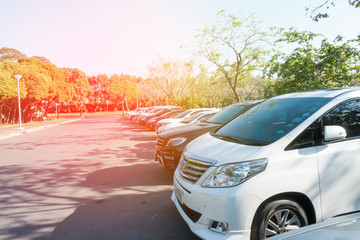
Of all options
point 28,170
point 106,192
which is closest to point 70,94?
point 28,170

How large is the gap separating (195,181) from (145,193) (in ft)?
7.93

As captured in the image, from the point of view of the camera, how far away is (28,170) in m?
7.71

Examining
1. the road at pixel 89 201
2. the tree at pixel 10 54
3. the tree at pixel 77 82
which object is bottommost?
the road at pixel 89 201

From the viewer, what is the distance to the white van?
2752 millimetres

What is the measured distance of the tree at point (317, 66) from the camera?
1120 centimetres

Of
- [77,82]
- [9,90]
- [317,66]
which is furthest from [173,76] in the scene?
[77,82]

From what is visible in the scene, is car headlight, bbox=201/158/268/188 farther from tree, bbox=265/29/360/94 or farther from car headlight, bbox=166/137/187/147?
tree, bbox=265/29/360/94

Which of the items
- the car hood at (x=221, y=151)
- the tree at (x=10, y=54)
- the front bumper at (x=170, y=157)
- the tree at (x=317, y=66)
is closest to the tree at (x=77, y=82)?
the tree at (x=10, y=54)

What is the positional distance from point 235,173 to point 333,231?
1.10 metres

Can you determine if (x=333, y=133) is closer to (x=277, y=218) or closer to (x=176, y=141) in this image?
(x=277, y=218)

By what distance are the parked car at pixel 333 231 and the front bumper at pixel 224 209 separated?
75 cm

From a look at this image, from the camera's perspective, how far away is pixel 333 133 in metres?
2.95

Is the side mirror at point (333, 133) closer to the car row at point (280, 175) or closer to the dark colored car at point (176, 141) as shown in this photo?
the car row at point (280, 175)

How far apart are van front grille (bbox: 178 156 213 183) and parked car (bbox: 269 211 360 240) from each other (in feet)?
4.17
